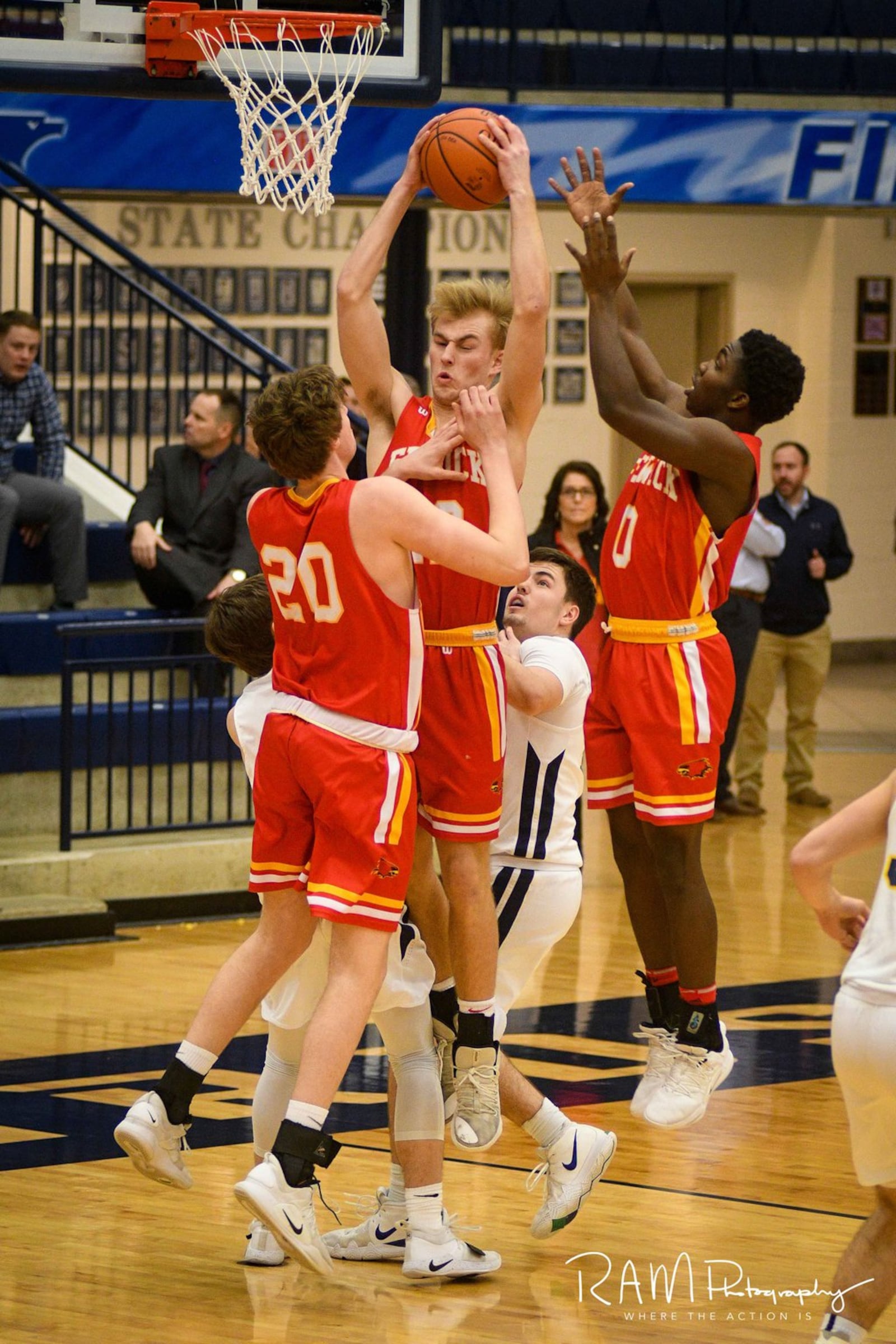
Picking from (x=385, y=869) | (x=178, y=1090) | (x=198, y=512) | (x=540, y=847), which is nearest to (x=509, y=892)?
(x=540, y=847)

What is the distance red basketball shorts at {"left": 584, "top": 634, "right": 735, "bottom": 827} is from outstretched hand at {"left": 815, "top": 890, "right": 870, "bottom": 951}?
1556 millimetres

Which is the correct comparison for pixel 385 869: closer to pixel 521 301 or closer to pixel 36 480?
pixel 521 301

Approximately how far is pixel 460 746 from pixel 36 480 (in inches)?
199

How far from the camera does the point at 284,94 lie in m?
5.86

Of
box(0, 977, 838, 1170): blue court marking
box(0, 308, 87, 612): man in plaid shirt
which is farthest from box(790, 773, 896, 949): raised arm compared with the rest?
box(0, 308, 87, 612): man in plaid shirt

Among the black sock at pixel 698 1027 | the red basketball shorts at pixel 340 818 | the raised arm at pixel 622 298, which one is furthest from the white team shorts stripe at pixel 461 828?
the raised arm at pixel 622 298

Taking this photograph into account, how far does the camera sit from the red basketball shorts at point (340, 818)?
4.09 m

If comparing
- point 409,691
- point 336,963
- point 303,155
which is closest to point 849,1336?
point 336,963

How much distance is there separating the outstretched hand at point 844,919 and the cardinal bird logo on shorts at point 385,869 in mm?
958

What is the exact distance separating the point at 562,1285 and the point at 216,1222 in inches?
33.3

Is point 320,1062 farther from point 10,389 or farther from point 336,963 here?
point 10,389

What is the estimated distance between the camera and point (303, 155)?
5922mm

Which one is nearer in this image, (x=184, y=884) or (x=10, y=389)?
(x=184, y=884)

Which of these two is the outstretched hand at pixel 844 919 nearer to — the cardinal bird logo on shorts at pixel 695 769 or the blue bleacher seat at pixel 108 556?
the cardinal bird logo on shorts at pixel 695 769
